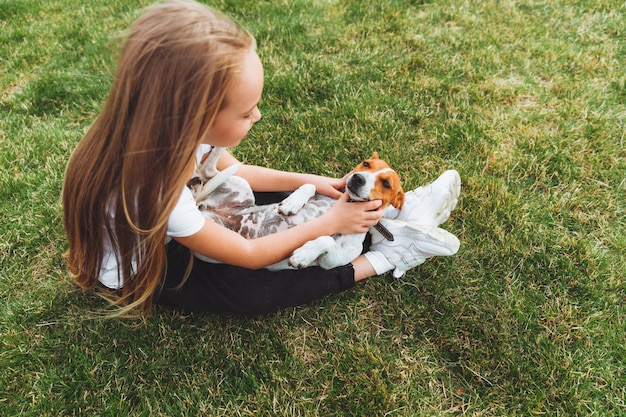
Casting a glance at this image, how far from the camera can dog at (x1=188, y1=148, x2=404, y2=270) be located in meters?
2.06

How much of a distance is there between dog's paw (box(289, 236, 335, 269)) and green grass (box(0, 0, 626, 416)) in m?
0.30

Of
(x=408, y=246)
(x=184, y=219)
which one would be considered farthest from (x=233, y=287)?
(x=408, y=246)

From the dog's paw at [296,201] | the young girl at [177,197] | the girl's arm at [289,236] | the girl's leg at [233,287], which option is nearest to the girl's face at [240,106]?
the young girl at [177,197]

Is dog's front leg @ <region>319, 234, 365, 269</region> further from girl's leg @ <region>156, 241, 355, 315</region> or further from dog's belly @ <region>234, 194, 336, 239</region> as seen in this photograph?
dog's belly @ <region>234, 194, 336, 239</region>

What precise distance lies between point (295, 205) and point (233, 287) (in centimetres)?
47

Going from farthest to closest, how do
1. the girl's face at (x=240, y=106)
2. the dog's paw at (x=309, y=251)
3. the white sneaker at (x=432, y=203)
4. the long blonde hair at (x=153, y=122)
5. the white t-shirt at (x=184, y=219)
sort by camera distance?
the white sneaker at (x=432, y=203) → the dog's paw at (x=309, y=251) → the white t-shirt at (x=184, y=219) → the girl's face at (x=240, y=106) → the long blonde hair at (x=153, y=122)

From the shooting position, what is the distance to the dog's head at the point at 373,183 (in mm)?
2027

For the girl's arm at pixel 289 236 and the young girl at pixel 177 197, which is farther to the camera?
the girl's arm at pixel 289 236

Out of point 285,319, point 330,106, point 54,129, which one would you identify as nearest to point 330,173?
point 330,106

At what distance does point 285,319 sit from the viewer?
221cm

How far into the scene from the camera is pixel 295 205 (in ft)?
7.29

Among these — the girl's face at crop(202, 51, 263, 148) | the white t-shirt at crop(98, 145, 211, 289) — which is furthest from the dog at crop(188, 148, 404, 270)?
the girl's face at crop(202, 51, 263, 148)

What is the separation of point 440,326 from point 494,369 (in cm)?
28

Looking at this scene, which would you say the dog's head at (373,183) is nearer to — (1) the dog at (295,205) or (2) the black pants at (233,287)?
(1) the dog at (295,205)
